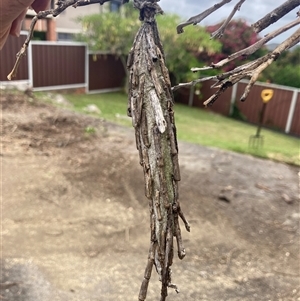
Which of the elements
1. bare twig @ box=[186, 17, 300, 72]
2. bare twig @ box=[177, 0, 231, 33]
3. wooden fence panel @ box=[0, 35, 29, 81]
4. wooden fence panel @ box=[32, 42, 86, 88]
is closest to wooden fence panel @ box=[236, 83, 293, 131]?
wooden fence panel @ box=[32, 42, 86, 88]

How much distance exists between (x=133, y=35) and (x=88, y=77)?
2783 millimetres

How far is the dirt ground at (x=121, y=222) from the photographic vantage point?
3832mm

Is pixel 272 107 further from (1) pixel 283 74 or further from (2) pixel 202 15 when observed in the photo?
(2) pixel 202 15

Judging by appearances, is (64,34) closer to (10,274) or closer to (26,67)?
(26,67)

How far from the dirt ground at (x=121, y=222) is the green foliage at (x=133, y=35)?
7475mm

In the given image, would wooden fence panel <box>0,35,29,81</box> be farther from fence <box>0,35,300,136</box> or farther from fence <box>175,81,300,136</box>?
fence <box>175,81,300,136</box>

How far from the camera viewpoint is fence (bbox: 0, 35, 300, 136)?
511 inches

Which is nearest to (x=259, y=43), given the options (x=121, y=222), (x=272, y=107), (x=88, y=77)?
(x=121, y=222)

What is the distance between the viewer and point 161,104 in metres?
1.22

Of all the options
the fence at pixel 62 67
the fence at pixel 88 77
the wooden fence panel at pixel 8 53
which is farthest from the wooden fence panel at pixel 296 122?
the wooden fence panel at pixel 8 53

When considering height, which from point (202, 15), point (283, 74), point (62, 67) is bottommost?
point (62, 67)

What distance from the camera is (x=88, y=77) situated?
15438mm

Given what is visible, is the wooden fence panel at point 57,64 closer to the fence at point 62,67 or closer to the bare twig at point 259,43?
the fence at point 62,67

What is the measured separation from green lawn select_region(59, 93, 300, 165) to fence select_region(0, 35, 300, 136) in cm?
56
